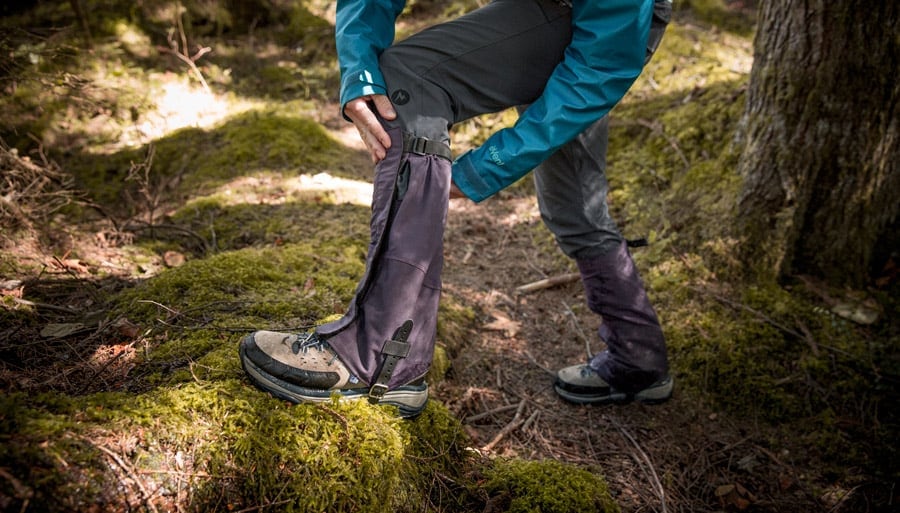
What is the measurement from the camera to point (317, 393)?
1855 millimetres

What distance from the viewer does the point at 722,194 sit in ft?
11.9

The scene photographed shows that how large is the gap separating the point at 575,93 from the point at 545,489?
153cm

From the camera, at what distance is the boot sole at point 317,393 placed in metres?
1.84

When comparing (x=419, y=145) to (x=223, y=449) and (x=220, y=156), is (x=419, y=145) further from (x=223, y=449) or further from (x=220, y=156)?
(x=220, y=156)

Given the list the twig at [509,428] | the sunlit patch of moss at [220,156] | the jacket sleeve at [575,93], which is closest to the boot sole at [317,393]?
the twig at [509,428]

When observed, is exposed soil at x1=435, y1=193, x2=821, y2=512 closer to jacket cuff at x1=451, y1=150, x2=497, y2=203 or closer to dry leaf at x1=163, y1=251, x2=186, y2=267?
jacket cuff at x1=451, y1=150, x2=497, y2=203

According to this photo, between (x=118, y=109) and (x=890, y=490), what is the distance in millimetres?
7628

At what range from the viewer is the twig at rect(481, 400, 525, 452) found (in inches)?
96.7

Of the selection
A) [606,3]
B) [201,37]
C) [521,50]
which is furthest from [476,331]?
[201,37]

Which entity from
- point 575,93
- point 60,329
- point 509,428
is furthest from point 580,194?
point 60,329

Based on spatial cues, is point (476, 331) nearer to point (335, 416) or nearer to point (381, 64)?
point (335, 416)

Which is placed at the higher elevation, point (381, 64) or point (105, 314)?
point (381, 64)

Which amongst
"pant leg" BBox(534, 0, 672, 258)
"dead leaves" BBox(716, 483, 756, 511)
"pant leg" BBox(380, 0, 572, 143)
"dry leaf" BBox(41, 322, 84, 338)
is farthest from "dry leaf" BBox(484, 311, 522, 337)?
"dry leaf" BBox(41, 322, 84, 338)

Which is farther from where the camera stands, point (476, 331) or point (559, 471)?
point (476, 331)
